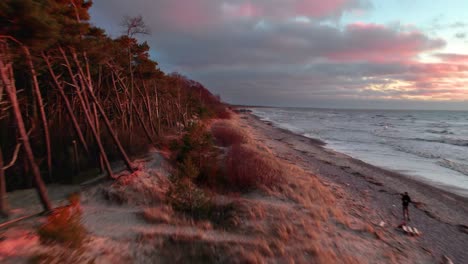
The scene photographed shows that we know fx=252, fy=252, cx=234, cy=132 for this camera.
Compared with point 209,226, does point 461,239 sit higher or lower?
lower

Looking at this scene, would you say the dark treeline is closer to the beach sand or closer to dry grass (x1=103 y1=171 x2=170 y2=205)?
dry grass (x1=103 y1=171 x2=170 y2=205)

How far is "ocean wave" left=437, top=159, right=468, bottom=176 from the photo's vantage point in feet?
54.5

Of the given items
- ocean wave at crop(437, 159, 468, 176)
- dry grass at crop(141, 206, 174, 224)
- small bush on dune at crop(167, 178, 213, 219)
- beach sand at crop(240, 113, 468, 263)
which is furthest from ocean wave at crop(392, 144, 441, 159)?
dry grass at crop(141, 206, 174, 224)

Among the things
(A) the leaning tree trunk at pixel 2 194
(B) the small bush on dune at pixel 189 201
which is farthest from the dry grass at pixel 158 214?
(A) the leaning tree trunk at pixel 2 194

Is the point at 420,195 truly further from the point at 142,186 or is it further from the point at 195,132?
the point at 142,186

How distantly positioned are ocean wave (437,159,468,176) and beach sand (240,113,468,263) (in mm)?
5689

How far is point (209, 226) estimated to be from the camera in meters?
5.86

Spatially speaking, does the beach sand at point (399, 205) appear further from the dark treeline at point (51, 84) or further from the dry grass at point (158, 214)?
the dark treeline at point (51, 84)

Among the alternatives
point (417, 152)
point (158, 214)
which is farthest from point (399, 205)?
point (417, 152)

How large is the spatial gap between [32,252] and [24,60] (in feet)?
20.4

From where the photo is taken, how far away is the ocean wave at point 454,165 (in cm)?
1661

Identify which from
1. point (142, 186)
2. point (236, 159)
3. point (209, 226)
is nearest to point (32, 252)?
point (209, 226)

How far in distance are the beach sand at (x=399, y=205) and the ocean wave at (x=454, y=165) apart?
5689 mm

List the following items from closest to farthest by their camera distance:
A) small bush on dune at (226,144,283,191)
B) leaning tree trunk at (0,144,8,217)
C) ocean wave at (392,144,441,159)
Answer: leaning tree trunk at (0,144,8,217) → small bush on dune at (226,144,283,191) → ocean wave at (392,144,441,159)
